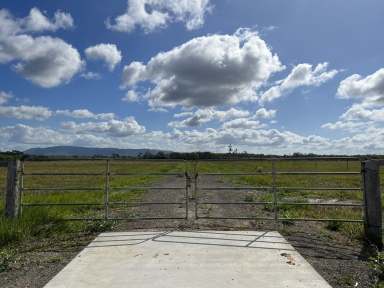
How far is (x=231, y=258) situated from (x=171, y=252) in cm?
96

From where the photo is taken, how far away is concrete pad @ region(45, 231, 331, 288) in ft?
15.9

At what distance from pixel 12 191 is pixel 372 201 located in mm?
7104

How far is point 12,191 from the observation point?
8.17m

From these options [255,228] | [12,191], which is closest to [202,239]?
[255,228]

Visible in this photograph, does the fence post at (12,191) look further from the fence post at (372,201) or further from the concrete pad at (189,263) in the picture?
the fence post at (372,201)

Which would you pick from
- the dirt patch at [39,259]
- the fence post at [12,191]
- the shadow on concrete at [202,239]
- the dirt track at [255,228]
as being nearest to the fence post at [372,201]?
the dirt track at [255,228]

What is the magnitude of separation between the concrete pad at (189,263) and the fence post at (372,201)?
5.34ft

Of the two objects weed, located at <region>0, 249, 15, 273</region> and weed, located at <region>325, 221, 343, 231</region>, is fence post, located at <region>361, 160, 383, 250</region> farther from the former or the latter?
weed, located at <region>0, 249, 15, 273</region>

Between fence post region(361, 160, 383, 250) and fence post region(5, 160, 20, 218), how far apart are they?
691 centimetres

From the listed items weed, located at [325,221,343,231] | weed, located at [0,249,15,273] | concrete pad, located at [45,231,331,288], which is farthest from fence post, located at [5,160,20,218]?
weed, located at [325,221,343,231]

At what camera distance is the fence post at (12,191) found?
26.6 feet

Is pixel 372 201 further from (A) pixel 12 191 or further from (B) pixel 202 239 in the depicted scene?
(A) pixel 12 191

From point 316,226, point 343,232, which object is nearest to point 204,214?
point 316,226

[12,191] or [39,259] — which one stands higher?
[12,191]
